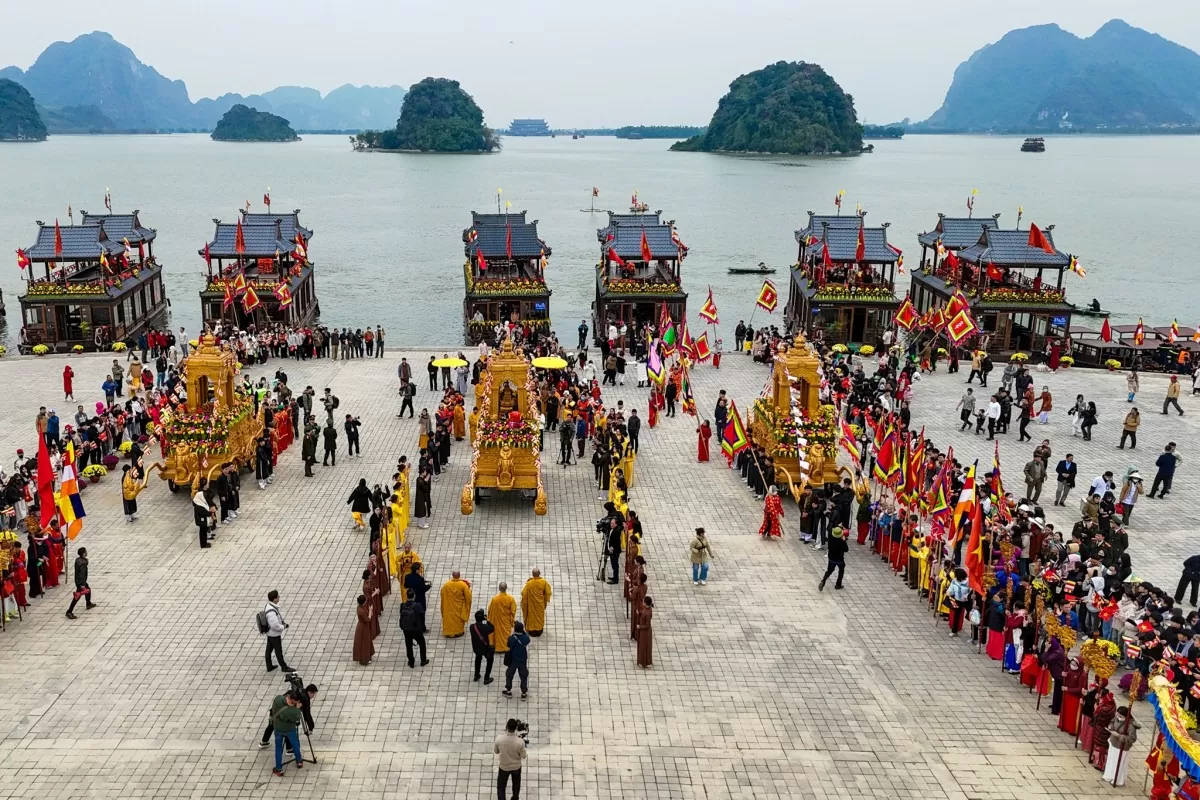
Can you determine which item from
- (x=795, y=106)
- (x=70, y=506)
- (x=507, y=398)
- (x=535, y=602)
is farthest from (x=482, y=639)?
(x=795, y=106)

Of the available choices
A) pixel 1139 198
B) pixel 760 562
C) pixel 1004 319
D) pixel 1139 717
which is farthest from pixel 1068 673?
pixel 1139 198

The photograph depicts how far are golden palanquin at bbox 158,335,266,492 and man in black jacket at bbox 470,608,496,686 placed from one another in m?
10.0

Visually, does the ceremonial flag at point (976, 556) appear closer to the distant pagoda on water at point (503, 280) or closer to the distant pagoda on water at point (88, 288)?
the distant pagoda on water at point (503, 280)

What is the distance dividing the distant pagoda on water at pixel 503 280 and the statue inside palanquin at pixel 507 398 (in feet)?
57.5

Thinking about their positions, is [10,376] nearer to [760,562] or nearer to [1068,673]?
[760,562]

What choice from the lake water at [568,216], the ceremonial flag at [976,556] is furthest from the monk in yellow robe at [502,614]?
the lake water at [568,216]

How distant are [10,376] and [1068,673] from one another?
117ft

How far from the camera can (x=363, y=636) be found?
15.4m

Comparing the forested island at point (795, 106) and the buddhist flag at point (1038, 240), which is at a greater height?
the forested island at point (795, 106)

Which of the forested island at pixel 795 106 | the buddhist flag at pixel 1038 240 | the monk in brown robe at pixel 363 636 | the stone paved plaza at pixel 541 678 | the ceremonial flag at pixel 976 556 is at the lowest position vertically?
the stone paved plaza at pixel 541 678

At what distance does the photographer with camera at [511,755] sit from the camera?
11.6 metres

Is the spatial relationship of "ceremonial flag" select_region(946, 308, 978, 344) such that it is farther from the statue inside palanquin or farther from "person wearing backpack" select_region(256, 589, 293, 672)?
"person wearing backpack" select_region(256, 589, 293, 672)

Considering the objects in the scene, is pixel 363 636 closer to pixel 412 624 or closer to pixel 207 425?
pixel 412 624

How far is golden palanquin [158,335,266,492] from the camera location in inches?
898
